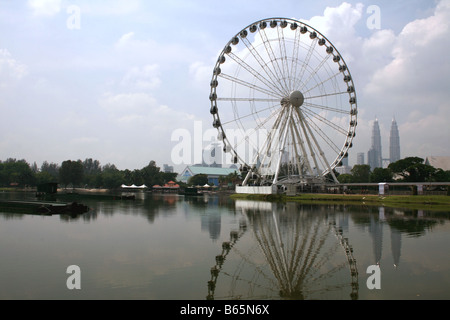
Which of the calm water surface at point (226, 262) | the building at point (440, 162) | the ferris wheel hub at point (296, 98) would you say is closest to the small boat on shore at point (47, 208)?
the calm water surface at point (226, 262)

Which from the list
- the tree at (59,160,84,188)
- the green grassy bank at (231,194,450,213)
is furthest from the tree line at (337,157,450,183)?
the tree at (59,160,84,188)

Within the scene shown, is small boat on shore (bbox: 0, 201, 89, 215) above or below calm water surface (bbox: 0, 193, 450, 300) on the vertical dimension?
above

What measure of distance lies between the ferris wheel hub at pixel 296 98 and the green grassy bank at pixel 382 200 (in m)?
13.7

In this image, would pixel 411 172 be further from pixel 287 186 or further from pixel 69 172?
pixel 69 172

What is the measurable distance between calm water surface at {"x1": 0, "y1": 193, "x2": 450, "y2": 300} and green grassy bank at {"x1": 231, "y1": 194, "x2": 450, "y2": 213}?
20137 mm

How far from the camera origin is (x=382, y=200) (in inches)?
1777

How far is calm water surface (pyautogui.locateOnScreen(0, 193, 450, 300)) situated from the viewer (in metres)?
→ 9.72

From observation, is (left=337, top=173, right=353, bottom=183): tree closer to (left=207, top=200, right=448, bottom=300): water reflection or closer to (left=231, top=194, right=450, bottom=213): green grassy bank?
(left=231, top=194, right=450, bottom=213): green grassy bank

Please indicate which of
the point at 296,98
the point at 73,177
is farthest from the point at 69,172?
the point at 296,98

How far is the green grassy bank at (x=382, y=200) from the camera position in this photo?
130 feet

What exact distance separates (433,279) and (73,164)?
131 m

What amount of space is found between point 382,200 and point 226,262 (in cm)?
3751
